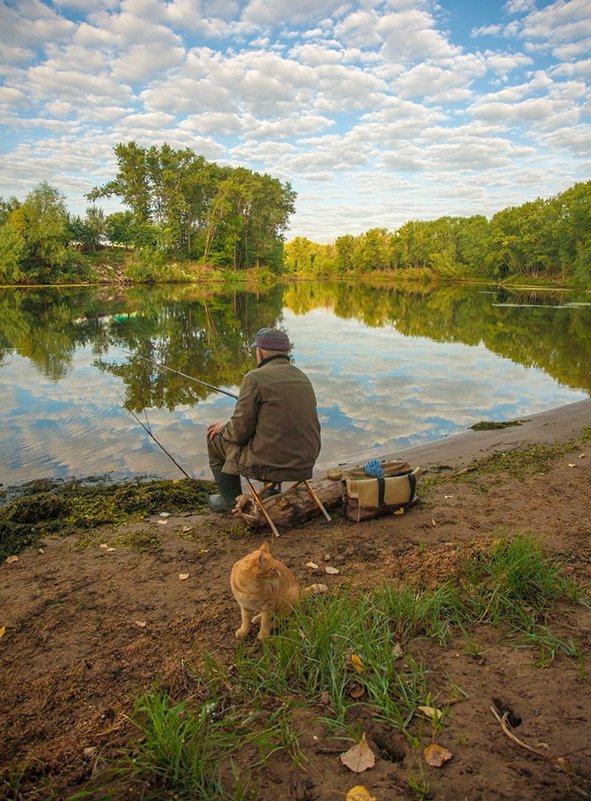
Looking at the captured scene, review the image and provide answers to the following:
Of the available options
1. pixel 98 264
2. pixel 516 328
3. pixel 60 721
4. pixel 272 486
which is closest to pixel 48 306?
pixel 516 328

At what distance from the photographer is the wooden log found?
5.20m

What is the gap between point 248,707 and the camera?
8.49 ft

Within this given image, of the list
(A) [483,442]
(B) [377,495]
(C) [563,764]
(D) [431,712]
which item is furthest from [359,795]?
(A) [483,442]

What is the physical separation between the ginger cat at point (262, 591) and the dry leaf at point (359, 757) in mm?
958

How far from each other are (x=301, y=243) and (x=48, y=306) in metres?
138

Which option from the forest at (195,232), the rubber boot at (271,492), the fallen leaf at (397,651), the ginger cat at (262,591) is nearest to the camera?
the fallen leaf at (397,651)

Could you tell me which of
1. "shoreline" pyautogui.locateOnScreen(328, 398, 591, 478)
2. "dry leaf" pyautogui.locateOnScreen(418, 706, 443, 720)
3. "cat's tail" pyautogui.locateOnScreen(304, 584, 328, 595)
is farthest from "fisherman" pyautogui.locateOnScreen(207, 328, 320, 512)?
"dry leaf" pyautogui.locateOnScreen(418, 706, 443, 720)

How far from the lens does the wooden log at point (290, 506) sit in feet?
17.0

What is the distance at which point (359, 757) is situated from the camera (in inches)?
88.4

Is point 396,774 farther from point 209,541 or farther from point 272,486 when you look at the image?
point 272,486

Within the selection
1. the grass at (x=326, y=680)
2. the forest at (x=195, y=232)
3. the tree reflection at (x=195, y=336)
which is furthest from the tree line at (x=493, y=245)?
the grass at (x=326, y=680)

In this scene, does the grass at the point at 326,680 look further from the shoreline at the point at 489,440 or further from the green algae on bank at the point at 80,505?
the shoreline at the point at 489,440

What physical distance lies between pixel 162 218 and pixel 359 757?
264 ft

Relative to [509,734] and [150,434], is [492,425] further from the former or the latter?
[509,734]
